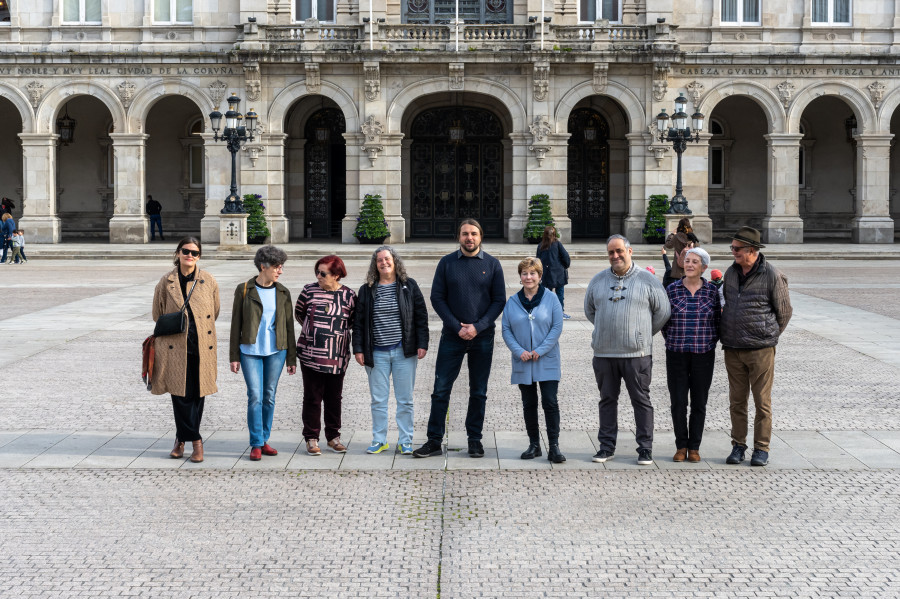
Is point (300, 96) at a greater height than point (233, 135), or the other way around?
point (300, 96)

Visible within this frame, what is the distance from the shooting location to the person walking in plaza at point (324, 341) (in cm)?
905

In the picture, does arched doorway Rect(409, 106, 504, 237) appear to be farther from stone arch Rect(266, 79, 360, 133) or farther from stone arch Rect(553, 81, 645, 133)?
stone arch Rect(553, 81, 645, 133)

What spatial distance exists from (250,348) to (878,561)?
4.94m

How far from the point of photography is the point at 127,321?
17828 mm

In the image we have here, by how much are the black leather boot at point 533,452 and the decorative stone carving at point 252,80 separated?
3181 cm

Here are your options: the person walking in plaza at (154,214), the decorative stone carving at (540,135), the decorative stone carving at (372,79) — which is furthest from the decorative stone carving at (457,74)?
the person walking in plaza at (154,214)

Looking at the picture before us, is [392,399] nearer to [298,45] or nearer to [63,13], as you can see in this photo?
[298,45]

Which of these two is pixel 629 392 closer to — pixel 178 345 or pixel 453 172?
pixel 178 345

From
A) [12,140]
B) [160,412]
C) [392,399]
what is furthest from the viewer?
[12,140]

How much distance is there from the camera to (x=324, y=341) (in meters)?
9.04

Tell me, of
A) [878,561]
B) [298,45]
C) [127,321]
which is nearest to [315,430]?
[878,561]

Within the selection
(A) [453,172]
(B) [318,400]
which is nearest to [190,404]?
(B) [318,400]

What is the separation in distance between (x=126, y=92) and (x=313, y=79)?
21.6 feet

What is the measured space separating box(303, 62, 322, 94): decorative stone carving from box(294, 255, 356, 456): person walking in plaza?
30680mm
